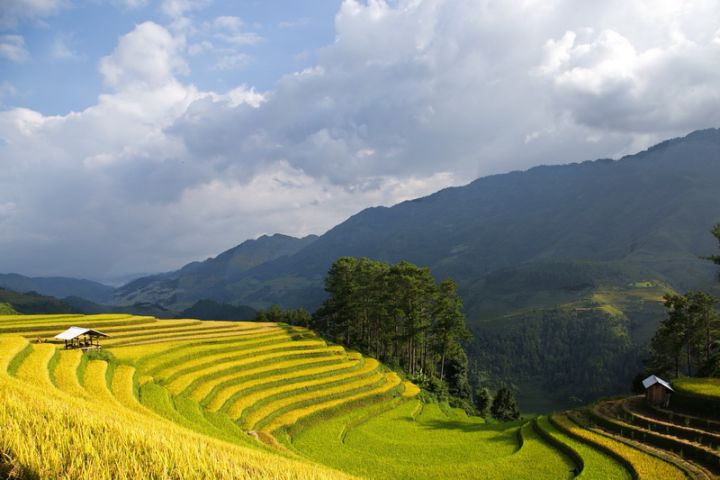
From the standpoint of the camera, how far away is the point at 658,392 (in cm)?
3114

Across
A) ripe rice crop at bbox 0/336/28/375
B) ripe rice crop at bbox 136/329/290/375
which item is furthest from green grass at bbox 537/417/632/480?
ripe rice crop at bbox 0/336/28/375

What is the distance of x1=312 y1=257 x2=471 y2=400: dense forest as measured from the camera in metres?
60.5

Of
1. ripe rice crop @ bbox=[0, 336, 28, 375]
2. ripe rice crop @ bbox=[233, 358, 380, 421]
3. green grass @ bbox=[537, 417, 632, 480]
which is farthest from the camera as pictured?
ripe rice crop @ bbox=[233, 358, 380, 421]

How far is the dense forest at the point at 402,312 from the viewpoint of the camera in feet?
198

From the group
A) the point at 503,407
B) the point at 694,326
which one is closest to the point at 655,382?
the point at 694,326

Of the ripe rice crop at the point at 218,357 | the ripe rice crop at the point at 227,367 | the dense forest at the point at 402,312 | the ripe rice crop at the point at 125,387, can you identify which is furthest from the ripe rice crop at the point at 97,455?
the dense forest at the point at 402,312

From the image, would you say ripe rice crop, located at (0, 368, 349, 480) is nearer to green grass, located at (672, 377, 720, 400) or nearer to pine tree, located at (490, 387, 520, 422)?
green grass, located at (672, 377, 720, 400)

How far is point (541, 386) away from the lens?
158m

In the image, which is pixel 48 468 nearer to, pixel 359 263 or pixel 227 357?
pixel 227 357

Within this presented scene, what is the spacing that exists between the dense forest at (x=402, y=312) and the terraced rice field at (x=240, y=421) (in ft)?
40.4

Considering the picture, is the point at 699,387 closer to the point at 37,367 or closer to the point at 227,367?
the point at 227,367

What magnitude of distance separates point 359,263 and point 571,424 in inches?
1555

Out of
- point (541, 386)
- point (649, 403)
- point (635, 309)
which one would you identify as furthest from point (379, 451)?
point (635, 309)

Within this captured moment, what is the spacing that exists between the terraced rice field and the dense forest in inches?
485
